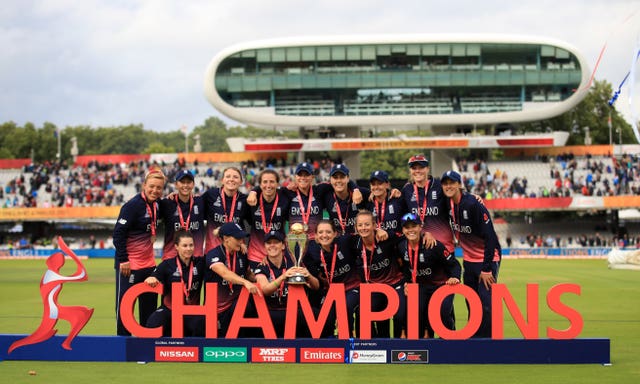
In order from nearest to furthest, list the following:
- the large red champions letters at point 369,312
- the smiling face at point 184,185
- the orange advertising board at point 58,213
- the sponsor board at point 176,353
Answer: the large red champions letters at point 369,312 → the sponsor board at point 176,353 → the smiling face at point 184,185 → the orange advertising board at point 58,213

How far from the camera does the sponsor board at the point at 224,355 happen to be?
960 cm

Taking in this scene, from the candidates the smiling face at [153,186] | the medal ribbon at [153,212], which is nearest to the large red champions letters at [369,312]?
the medal ribbon at [153,212]

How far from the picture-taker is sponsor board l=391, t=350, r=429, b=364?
31.0ft

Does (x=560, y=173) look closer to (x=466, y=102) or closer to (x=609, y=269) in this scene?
(x=466, y=102)

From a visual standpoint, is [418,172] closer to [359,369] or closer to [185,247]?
[359,369]

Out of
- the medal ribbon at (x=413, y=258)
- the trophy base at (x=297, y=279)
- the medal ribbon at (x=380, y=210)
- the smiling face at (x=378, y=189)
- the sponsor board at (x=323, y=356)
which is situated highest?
the smiling face at (x=378, y=189)

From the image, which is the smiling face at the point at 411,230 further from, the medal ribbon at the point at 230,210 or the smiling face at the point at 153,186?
the smiling face at the point at 153,186

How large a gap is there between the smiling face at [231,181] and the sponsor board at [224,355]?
2.10 metres

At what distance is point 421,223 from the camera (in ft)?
33.3

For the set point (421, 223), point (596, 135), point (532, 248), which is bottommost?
point (532, 248)

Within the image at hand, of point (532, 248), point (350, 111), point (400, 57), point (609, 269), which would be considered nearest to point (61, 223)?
point (350, 111)

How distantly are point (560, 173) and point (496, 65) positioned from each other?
959cm

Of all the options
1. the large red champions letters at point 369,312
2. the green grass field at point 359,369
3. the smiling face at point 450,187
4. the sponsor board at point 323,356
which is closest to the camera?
the green grass field at point 359,369

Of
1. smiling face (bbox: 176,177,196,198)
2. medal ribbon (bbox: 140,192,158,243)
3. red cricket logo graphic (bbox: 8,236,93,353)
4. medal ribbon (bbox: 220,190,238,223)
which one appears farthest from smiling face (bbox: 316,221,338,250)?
red cricket logo graphic (bbox: 8,236,93,353)
